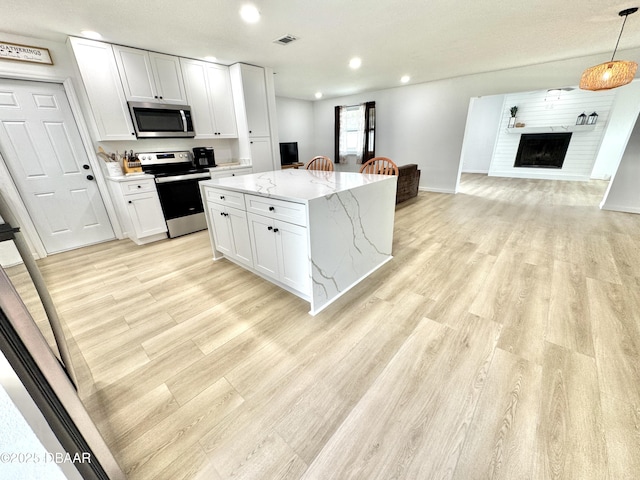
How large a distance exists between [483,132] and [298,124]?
6107mm

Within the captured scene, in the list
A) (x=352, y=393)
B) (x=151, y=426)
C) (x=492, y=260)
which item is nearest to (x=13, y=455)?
(x=151, y=426)

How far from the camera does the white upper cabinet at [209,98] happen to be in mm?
3531

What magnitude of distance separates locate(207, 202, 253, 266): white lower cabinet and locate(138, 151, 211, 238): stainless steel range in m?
1.16

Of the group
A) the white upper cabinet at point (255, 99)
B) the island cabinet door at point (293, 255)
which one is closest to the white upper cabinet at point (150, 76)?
the white upper cabinet at point (255, 99)

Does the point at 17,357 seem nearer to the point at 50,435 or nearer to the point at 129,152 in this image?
the point at 50,435

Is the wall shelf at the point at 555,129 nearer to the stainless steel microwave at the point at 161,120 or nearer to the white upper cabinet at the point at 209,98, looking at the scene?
the white upper cabinet at the point at 209,98

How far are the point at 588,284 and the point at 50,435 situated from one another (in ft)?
11.0

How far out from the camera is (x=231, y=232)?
2.44 metres

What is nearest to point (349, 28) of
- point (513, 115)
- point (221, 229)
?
point (221, 229)

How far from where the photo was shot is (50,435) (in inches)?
23.8

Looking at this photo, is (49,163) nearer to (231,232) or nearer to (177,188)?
(177,188)

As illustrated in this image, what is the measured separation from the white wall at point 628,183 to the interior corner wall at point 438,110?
4.23 feet

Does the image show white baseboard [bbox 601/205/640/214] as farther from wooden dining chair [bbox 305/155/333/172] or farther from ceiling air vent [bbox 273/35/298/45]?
ceiling air vent [bbox 273/35/298/45]

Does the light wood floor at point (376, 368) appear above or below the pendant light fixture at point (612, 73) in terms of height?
below
